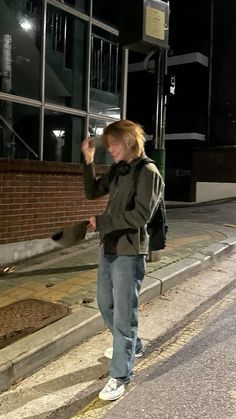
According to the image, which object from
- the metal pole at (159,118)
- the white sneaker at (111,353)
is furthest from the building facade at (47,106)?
the white sneaker at (111,353)

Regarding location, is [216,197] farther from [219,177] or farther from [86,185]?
[86,185]

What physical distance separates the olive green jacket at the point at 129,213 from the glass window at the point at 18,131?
387cm

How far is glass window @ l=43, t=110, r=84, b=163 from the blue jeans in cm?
443

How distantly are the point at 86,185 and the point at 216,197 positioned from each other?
1874cm

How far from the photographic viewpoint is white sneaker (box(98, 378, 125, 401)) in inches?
129

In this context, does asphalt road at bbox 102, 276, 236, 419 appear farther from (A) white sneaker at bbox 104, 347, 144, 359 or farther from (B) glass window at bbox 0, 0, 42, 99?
(B) glass window at bbox 0, 0, 42, 99

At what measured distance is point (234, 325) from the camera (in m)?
4.91

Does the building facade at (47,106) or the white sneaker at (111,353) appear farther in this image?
the building facade at (47,106)

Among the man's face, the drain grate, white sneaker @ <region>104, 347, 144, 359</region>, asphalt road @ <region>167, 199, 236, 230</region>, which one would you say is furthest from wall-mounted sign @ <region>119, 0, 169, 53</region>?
asphalt road @ <region>167, 199, 236, 230</region>

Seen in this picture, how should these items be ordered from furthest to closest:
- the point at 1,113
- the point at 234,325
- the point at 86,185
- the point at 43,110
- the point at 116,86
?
the point at 116,86, the point at 43,110, the point at 1,113, the point at 234,325, the point at 86,185

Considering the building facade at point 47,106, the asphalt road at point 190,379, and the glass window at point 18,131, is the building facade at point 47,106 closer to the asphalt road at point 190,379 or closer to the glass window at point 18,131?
the glass window at point 18,131

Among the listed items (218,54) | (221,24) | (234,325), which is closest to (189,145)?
(218,54)

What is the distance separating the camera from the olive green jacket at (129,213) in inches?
122

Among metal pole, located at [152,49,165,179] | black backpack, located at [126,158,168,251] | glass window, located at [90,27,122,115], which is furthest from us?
glass window, located at [90,27,122,115]
